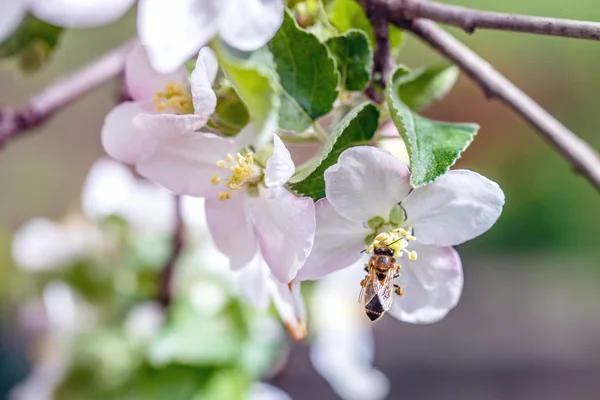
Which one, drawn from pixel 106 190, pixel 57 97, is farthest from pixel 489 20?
pixel 106 190

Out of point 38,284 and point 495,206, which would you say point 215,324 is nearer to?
point 38,284

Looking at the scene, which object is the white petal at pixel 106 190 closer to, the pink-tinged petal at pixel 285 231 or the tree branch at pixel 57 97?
the tree branch at pixel 57 97

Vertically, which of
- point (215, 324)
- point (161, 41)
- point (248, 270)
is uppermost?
point (161, 41)

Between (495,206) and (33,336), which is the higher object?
(495,206)

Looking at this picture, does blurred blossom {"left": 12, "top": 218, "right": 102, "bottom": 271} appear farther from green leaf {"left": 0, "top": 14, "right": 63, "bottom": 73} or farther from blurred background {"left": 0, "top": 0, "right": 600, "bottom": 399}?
blurred background {"left": 0, "top": 0, "right": 600, "bottom": 399}

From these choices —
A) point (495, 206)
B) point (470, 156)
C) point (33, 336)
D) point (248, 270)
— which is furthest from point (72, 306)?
point (470, 156)

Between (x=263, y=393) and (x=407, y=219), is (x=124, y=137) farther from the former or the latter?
(x=263, y=393)

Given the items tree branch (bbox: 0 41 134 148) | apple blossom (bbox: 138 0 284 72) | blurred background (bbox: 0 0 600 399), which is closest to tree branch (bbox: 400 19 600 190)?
apple blossom (bbox: 138 0 284 72)
